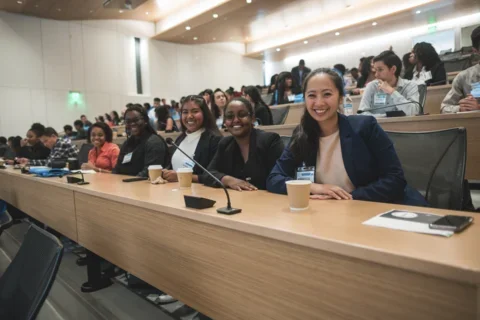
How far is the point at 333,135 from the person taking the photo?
58.8 inches

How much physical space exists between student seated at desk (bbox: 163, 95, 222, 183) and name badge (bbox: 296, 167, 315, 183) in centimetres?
90

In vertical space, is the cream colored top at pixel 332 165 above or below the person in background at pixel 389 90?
below

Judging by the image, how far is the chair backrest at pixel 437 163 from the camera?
1393mm

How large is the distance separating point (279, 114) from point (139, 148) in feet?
6.35

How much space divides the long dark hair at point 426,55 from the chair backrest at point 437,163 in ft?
7.63

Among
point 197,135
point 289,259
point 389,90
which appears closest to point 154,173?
point 197,135

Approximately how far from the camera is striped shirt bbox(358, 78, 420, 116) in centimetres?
259

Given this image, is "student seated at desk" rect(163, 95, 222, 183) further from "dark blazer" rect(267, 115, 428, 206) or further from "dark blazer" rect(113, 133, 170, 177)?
"dark blazer" rect(267, 115, 428, 206)

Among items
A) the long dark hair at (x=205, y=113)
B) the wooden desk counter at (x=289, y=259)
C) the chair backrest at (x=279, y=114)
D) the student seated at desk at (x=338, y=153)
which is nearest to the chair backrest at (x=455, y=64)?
the chair backrest at (x=279, y=114)

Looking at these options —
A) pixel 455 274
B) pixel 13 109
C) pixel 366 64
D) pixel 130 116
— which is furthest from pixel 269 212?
pixel 13 109

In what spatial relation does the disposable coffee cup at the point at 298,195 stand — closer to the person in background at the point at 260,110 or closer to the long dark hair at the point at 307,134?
the long dark hair at the point at 307,134

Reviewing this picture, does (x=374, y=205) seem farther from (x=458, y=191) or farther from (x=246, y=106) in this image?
(x=246, y=106)

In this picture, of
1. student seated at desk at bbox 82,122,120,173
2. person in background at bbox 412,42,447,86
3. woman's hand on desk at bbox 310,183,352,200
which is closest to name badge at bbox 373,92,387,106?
person in background at bbox 412,42,447,86

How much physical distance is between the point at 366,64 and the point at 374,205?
401 centimetres
